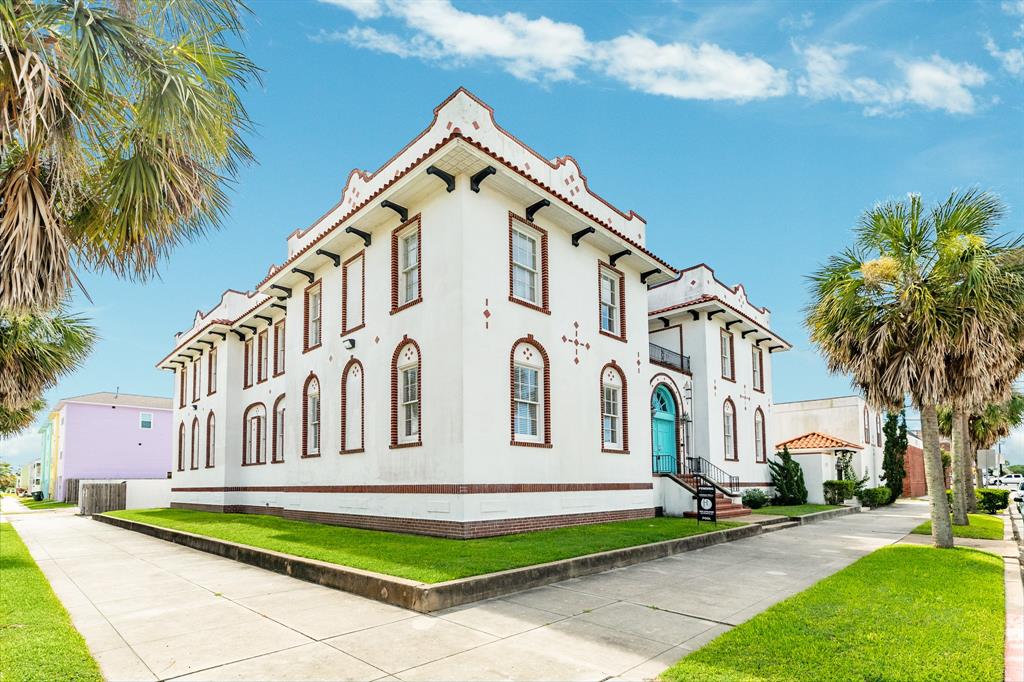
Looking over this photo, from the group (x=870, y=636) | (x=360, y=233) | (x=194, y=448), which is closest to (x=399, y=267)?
(x=360, y=233)

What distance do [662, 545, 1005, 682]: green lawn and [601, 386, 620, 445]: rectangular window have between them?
8248mm

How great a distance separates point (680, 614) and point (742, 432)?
1975 centimetres

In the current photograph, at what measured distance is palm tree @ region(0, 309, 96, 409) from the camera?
15.8 m

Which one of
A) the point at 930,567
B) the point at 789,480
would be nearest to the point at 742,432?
the point at 789,480

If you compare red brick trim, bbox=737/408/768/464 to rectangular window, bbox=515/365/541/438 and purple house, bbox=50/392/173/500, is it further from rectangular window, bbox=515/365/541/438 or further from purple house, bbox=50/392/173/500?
purple house, bbox=50/392/173/500

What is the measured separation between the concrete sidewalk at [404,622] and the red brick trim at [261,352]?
529 inches

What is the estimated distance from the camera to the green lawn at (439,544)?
1002 cm

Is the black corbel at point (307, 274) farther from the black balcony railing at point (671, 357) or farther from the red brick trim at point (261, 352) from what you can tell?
the black balcony railing at point (671, 357)

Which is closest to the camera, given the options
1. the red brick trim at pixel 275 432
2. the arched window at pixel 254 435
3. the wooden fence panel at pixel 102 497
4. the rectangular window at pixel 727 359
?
the red brick trim at pixel 275 432

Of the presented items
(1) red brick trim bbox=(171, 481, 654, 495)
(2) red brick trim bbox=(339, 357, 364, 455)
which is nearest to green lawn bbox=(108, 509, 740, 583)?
(1) red brick trim bbox=(171, 481, 654, 495)

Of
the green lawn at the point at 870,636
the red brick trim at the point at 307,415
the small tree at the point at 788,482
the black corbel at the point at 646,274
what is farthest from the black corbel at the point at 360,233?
the small tree at the point at 788,482

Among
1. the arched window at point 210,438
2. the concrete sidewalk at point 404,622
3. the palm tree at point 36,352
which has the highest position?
the palm tree at point 36,352

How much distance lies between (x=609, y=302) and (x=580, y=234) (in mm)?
2530

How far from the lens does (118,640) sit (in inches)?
285
